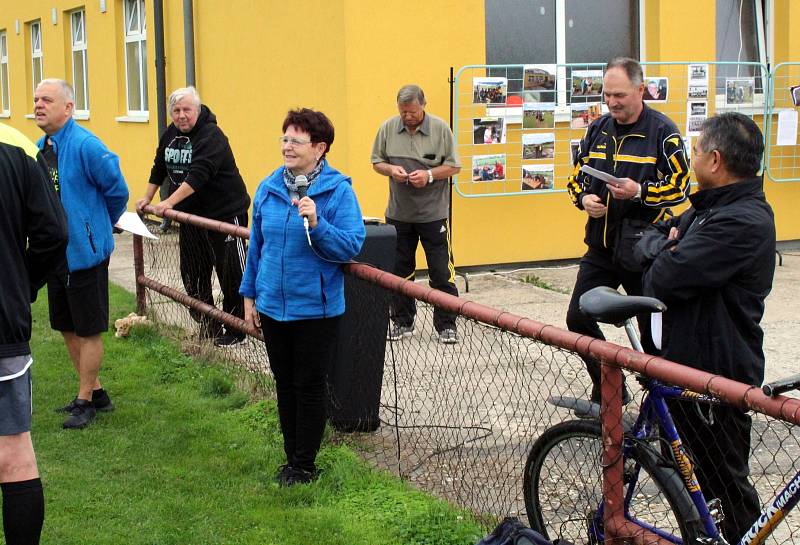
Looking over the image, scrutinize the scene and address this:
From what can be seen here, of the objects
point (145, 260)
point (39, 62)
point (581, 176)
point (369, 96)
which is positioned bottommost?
point (145, 260)

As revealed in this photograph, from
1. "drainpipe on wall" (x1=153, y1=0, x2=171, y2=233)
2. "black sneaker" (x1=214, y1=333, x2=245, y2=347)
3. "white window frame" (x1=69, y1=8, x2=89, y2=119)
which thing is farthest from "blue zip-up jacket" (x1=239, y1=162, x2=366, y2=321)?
"white window frame" (x1=69, y1=8, x2=89, y2=119)

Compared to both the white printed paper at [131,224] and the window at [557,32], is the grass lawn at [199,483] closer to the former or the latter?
the white printed paper at [131,224]

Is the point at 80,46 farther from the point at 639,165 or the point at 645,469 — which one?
the point at 645,469

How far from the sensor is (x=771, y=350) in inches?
291

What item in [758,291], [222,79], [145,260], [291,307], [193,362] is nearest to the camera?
[758,291]

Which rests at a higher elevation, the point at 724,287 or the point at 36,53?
the point at 36,53

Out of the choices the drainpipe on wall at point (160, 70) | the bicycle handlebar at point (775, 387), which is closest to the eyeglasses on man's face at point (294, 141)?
the bicycle handlebar at point (775, 387)

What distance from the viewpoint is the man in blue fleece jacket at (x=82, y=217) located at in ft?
19.3

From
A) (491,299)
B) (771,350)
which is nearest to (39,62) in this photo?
(491,299)

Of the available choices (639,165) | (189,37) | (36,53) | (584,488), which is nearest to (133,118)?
(189,37)

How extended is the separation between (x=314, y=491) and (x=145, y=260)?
14.3 feet

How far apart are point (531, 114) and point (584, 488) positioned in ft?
21.3

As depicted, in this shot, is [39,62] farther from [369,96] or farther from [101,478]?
[101,478]

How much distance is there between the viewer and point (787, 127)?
10.9 m
